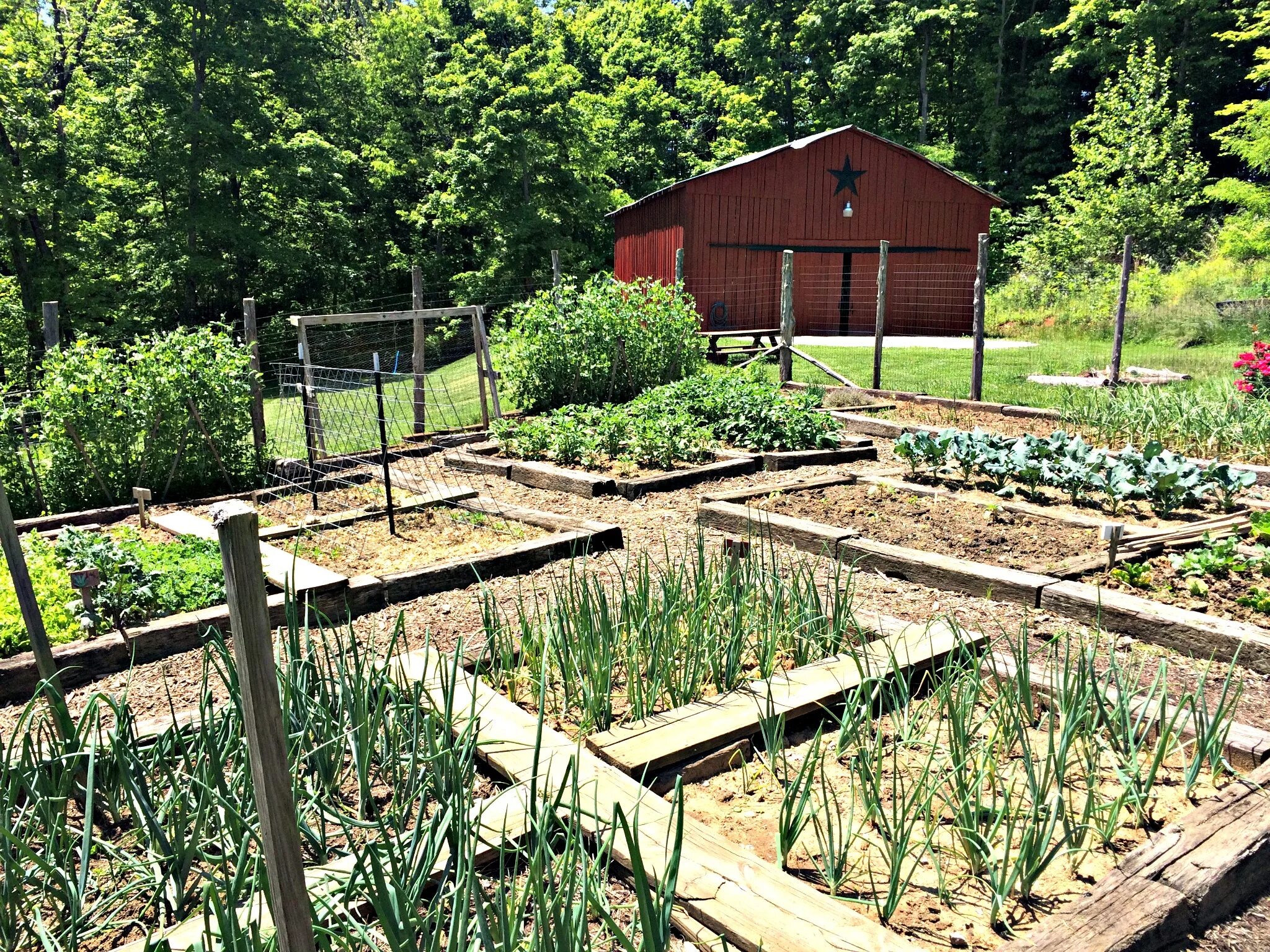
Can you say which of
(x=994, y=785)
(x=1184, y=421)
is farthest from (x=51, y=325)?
(x=1184, y=421)

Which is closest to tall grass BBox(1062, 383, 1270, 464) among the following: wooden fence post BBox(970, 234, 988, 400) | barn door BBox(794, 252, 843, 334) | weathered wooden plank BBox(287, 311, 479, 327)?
wooden fence post BBox(970, 234, 988, 400)

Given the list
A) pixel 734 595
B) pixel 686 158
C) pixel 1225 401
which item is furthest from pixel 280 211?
pixel 734 595

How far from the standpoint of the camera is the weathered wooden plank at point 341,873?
1846 mm

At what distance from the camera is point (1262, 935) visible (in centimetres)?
212

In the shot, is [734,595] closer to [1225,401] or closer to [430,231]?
[1225,401]

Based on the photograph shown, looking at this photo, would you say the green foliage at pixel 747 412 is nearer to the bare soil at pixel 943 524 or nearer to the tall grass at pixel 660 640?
the bare soil at pixel 943 524

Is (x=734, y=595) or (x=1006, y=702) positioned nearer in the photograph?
(x=1006, y=702)

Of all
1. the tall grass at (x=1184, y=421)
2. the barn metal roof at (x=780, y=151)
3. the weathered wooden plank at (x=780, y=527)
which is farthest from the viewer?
the barn metal roof at (x=780, y=151)

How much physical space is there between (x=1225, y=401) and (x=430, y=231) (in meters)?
25.7

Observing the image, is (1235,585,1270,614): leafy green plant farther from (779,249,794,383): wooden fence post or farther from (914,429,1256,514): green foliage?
(779,249,794,383): wooden fence post

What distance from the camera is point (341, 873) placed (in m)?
2.05

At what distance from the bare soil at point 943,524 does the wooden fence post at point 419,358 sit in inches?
189

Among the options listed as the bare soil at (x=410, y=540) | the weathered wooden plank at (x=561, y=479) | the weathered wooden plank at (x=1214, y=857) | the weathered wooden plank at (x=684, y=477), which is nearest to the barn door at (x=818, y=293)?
the weathered wooden plank at (x=684, y=477)

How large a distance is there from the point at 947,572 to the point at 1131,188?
2630 centimetres
